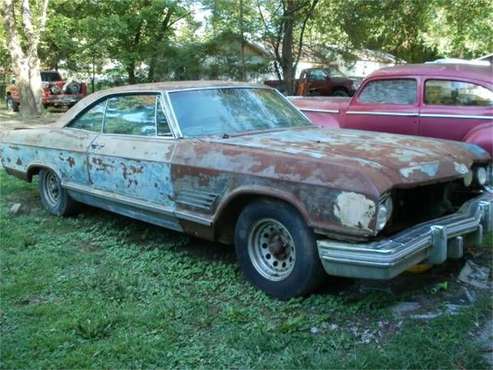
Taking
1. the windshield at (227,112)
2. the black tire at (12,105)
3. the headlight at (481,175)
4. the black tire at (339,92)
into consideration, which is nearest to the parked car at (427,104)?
the headlight at (481,175)

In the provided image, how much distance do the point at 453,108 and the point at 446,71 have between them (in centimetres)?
54

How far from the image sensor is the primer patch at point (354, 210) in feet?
11.1

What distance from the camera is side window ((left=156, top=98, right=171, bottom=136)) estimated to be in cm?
482

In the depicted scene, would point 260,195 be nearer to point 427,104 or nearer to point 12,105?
point 427,104

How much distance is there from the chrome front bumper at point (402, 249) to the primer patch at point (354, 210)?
142 millimetres

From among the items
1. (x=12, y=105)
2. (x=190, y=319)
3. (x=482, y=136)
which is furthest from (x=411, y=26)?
(x=190, y=319)

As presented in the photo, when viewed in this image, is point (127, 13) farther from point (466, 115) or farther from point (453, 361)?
point (453, 361)

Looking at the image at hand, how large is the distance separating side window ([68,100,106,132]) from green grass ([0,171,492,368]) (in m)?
1.33

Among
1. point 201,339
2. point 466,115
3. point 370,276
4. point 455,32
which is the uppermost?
point 455,32

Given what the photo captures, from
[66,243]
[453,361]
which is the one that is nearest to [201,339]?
[453,361]

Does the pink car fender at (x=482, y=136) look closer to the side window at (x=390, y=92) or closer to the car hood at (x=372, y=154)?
the side window at (x=390, y=92)

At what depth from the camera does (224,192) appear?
4.18 m

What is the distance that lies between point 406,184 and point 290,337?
118 centimetres

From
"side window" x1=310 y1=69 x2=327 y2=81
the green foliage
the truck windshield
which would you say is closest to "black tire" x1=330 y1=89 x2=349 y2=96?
"side window" x1=310 y1=69 x2=327 y2=81
